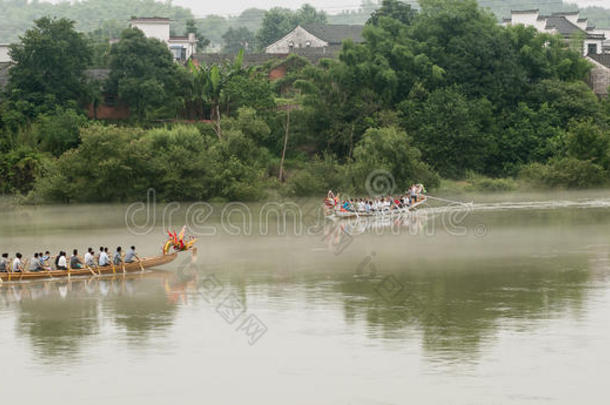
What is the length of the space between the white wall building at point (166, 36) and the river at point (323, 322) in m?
42.1

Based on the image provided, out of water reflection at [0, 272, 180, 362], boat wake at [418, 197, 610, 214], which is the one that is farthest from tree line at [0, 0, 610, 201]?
water reflection at [0, 272, 180, 362]

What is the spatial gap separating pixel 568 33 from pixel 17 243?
57.8 metres

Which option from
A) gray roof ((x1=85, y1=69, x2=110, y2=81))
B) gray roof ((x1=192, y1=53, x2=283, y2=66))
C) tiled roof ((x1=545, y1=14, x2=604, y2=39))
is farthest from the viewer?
tiled roof ((x1=545, y1=14, x2=604, y2=39))

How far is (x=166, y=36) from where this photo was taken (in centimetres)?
7419

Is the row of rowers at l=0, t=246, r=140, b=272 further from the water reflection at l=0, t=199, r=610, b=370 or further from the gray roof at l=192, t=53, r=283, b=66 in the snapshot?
the gray roof at l=192, t=53, r=283, b=66

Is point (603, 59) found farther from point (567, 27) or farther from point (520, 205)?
point (520, 205)

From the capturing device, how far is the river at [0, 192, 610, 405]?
15781 mm

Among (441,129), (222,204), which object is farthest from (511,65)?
(222,204)

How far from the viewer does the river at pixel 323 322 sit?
15.8m

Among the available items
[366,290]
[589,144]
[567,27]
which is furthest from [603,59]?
[366,290]

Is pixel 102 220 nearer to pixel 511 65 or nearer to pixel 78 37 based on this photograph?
pixel 78 37

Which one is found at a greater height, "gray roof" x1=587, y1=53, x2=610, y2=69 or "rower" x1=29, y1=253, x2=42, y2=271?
"gray roof" x1=587, y1=53, x2=610, y2=69

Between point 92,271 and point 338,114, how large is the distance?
1125 inches

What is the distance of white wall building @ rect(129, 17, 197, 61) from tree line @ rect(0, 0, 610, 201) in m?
18.4
